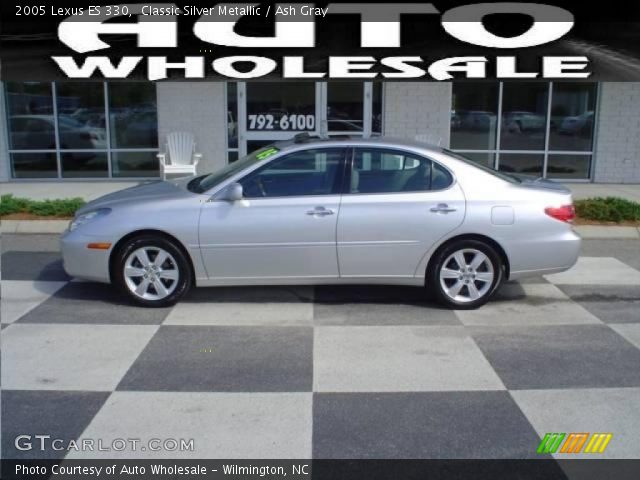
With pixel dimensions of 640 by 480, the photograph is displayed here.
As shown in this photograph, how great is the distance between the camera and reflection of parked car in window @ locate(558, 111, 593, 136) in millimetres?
13758

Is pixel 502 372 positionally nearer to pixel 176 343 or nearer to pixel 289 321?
pixel 289 321

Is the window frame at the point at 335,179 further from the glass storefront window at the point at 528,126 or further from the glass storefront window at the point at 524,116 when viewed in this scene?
the glass storefront window at the point at 524,116

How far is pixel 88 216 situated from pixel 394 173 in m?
2.92

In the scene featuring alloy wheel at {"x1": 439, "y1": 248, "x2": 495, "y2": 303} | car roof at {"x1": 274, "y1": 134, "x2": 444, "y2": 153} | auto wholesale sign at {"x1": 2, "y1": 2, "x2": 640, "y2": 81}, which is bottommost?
alloy wheel at {"x1": 439, "y1": 248, "x2": 495, "y2": 303}

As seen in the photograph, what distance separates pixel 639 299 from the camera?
6672mm

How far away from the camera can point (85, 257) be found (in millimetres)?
6160

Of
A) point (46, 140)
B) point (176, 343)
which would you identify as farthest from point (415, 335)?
point (46, 140)

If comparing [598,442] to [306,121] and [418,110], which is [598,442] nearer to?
[418,110]

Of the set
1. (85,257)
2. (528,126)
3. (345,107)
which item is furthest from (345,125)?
(85,257)

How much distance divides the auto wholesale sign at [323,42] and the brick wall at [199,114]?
0.28 meters

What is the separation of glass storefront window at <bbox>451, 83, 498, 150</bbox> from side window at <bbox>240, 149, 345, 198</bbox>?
8.11m

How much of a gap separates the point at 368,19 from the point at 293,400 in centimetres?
998

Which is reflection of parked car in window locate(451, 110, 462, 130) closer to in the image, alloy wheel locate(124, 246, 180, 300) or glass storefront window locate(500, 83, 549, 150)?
glass storefront window locate(500, 83, 549, 150)
